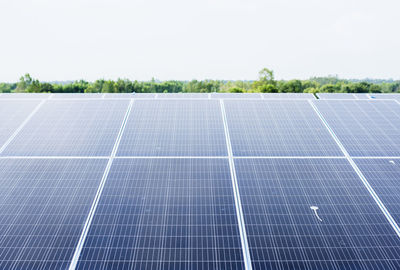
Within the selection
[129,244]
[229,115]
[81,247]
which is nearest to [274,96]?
[229,115]

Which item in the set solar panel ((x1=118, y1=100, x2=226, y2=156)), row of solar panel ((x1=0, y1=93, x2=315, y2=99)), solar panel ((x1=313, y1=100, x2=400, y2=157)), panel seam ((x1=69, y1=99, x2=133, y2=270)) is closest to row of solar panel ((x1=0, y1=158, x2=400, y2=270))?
panel seam ((x1=69, y1=99, x2=133, y2=270))

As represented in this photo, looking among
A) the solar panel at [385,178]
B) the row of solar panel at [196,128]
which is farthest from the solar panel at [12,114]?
the solar panel at [385,178]

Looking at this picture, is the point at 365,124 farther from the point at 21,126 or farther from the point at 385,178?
the point at 21,126

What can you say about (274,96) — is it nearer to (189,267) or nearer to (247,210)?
(247,210)

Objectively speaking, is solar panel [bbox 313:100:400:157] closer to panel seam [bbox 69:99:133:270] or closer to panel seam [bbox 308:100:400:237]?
panel seam [bbox 308:100:400:237]

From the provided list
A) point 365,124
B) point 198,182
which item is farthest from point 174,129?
point 365,124
